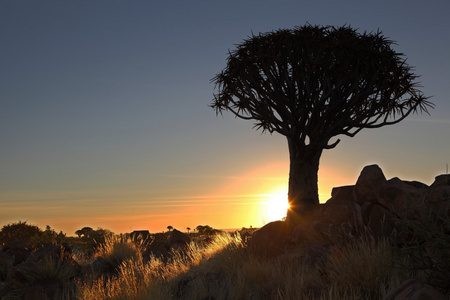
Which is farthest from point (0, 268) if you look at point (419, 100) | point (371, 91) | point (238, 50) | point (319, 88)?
point (419, 100)

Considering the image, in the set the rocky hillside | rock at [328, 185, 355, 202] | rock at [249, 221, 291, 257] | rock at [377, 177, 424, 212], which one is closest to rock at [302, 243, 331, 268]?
the rocky hillside

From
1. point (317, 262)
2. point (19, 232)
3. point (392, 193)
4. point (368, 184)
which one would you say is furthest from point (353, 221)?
point (19, 232)

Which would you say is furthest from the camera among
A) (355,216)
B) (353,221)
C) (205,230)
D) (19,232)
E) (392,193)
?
(205,230)

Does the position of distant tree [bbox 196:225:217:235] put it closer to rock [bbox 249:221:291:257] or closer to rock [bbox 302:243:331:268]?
rock [bbox 249:221:291:257]

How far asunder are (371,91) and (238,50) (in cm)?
478

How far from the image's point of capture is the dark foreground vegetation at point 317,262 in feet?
21.8

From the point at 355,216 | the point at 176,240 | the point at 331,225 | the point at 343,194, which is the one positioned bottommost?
the point at 176,240

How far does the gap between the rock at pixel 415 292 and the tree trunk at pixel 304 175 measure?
8.83 metres

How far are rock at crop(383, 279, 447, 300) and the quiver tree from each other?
8149mm

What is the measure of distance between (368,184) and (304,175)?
4.02 m

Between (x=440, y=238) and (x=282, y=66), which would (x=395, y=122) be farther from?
(x=440, y=238)

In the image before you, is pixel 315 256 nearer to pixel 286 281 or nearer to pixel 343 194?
pixel 286 281

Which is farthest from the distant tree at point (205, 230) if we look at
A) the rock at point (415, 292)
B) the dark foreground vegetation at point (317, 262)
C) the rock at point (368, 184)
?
the rock at point (415, 292)

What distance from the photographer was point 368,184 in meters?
10.8
